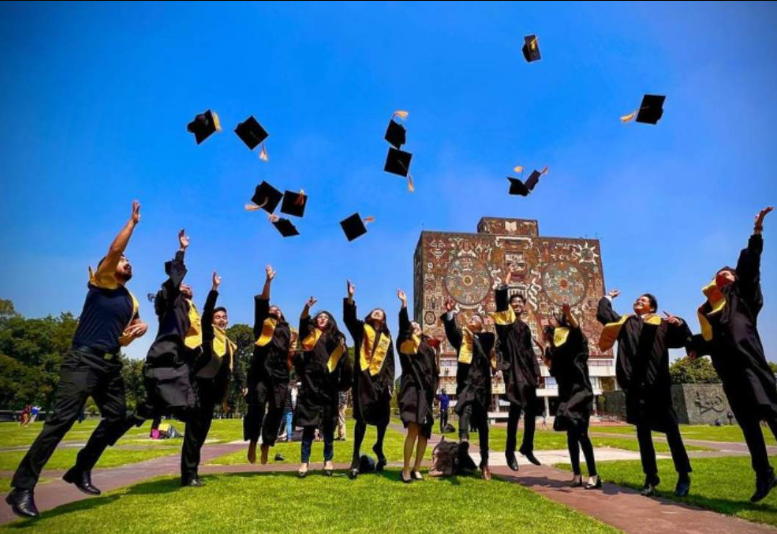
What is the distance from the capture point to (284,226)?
8.41m

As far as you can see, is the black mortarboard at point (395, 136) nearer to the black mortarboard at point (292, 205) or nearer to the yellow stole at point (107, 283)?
the black mortarboard at point (292, 205)

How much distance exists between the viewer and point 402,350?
22.1 ft

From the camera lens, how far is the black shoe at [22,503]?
3.96 meters

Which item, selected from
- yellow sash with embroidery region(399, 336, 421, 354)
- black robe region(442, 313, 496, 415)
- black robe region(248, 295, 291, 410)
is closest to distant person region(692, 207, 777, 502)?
black robe region(442, 313, 496, 415)

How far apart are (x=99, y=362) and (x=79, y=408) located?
44 cm

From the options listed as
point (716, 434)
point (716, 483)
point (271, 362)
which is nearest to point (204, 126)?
point (271, 362)

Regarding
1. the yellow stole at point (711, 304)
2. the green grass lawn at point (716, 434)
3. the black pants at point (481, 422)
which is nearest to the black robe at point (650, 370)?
the yellow stole at point (711, 304)

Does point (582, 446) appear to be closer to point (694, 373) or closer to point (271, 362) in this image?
point (271, 362)

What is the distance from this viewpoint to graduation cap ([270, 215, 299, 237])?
8320mm

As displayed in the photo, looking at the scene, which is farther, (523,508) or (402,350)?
(402,350)

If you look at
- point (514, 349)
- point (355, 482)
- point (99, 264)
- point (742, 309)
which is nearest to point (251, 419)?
point (355, 482)

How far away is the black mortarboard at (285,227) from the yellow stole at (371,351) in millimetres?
2452

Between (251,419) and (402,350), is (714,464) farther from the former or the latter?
(251,419)

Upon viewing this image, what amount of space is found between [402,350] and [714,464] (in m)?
5.83
